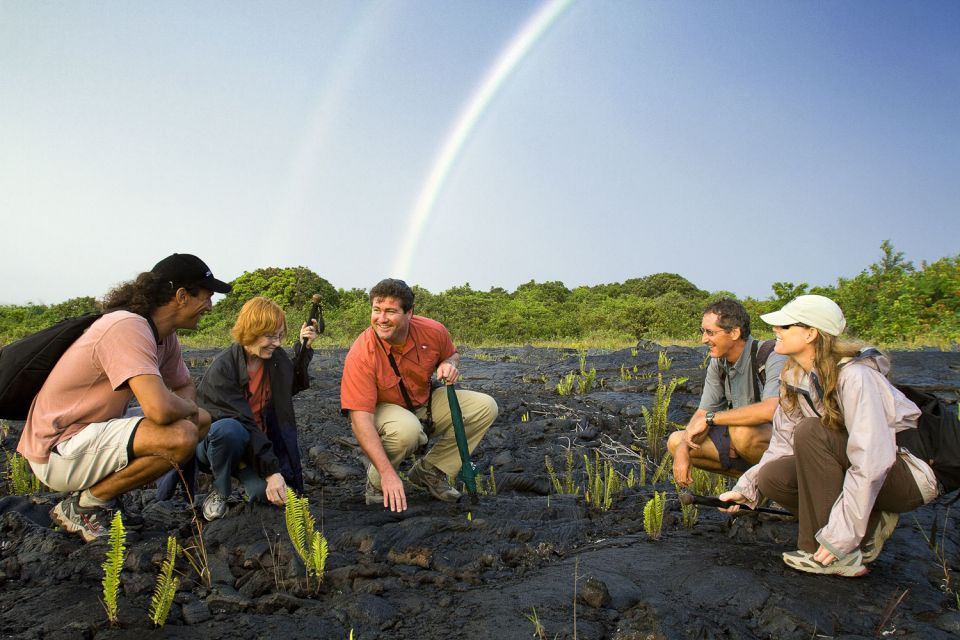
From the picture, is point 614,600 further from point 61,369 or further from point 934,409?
point 61,369

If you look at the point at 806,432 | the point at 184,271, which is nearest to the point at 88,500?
the point at 184,271

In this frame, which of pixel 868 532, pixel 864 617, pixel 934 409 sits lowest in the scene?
pixel 864 617

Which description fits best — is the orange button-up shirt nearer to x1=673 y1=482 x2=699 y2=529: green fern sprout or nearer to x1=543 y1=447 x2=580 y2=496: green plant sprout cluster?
x1=543 y1=447 x2=580 y2=496: green plant sprout cluster

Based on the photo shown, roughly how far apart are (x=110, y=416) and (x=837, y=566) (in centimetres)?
349

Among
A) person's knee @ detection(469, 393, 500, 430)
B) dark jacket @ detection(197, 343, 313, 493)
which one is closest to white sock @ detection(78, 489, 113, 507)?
dark jacket @ detection(197, 343, 313, 493)

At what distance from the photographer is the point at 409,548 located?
3244 mm

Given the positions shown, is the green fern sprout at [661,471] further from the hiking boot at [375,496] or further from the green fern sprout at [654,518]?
Answer: the hiking boot at [375,496]

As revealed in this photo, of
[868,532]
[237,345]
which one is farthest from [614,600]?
[237,345]

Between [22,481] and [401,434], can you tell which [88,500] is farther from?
[401,434]

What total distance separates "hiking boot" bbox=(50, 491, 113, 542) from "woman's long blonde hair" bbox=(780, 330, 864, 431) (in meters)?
3.44

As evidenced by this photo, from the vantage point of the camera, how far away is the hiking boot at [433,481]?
4.32m

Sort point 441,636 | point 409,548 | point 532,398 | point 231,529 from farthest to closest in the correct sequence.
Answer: point 532,398 < point 231,529 < point 409,548 < point 441,636

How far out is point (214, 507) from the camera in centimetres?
370

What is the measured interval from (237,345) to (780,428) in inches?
121
